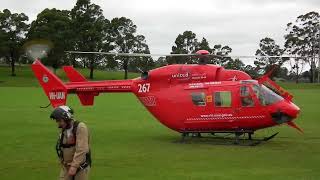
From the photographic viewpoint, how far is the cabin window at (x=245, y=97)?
17.6 meters

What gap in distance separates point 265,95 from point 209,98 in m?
1.85

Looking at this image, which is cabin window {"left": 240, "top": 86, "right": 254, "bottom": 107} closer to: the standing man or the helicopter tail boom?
the helicopter tail boom

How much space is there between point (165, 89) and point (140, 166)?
5.91 meters

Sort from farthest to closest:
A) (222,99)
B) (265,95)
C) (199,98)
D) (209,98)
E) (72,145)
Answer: (199,98) → (209,98) → (222,99) → (265,95) → (72,145)

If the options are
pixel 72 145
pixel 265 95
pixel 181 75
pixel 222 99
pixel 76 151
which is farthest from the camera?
pixel 181 75

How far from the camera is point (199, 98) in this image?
18312 millimetres

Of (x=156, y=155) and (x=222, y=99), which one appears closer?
(x=156, y=155)

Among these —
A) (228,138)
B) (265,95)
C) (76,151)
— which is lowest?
(228,138)

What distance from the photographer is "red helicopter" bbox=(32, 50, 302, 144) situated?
17531 millimetres

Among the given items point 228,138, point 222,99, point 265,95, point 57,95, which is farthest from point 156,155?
point 57,95

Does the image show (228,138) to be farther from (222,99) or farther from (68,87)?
(68,87)

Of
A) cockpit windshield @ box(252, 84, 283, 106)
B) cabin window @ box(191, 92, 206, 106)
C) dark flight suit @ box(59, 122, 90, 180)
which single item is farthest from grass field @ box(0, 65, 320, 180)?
dark flight suit @ box(59, 122, 90, 180)

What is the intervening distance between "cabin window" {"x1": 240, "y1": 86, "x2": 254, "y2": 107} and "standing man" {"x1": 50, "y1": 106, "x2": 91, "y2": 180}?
10.5 metres

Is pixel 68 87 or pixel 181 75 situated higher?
pixel 181 75
